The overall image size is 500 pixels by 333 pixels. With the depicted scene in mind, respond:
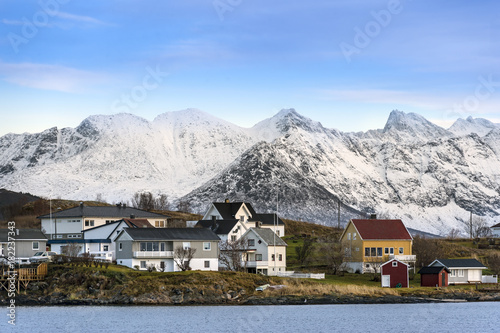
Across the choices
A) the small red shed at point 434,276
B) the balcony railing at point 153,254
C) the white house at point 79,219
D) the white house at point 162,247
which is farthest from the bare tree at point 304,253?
the white house at point 79,219

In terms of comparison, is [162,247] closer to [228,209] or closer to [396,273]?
[396,273]

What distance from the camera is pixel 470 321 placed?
57719mm

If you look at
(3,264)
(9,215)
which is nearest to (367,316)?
(3,264)

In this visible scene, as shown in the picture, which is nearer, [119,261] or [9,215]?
[119,261]

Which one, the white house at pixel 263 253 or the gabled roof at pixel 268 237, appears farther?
the gabled roof at pixel 268 237

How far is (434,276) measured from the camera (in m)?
75.9

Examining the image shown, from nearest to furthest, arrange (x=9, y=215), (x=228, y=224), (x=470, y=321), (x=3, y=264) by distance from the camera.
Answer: (x=470, y=321) → (x=3, y=264) → (x=228, y=224) → (x=9, y=215)

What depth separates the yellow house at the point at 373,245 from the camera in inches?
3369

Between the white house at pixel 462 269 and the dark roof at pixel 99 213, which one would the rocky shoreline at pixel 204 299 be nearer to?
the white house at pixel 462 269

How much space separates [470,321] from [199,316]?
1934 centimetres

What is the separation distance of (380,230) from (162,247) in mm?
25042

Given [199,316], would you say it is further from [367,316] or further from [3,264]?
[3,264]

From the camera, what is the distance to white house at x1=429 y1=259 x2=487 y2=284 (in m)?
78.2

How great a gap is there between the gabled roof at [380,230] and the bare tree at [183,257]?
1998 cm
